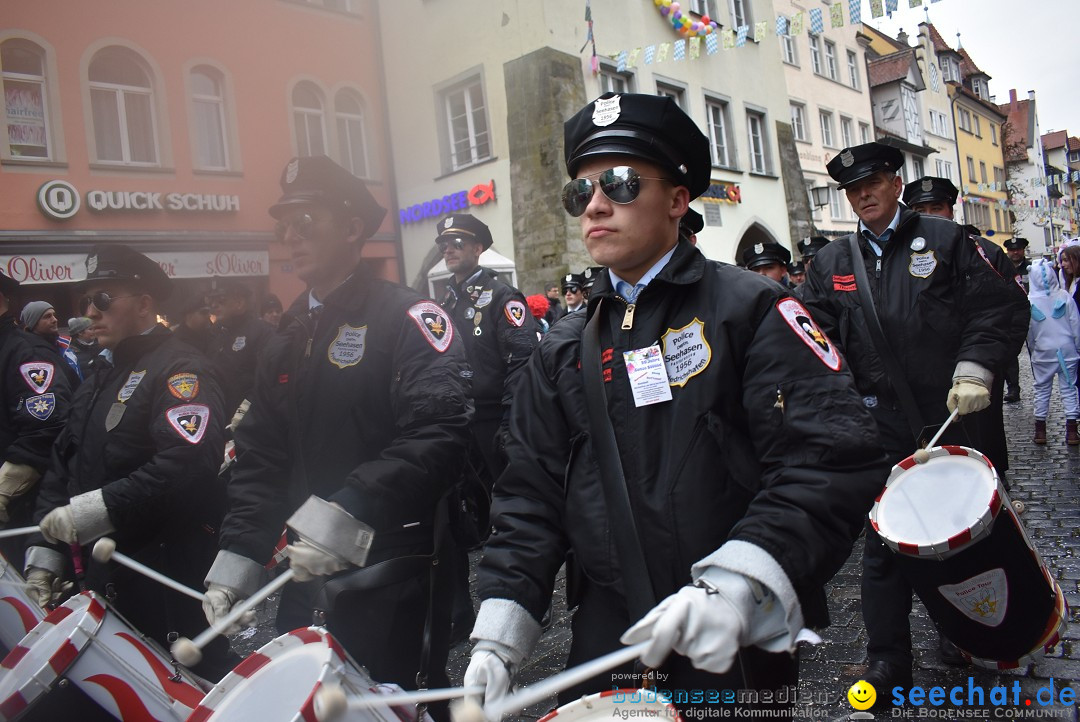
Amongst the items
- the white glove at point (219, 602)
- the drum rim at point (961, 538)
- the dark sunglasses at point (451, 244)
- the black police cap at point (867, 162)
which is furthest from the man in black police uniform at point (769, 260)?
the white glove at point (219, 602)

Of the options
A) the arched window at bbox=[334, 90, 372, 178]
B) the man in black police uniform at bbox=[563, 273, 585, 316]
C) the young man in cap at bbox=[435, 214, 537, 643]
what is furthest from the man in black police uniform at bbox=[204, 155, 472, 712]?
the man in black police uniform at bbox=[563, 273, 585, 316]

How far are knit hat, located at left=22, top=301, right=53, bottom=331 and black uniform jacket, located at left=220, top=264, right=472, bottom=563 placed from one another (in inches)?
81.7

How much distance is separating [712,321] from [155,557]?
2.58 meters

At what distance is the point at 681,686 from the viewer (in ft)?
5.55

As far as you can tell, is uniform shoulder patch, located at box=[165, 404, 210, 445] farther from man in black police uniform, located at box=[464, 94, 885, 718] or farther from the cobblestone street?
man in black police uniform, located at box=[464, 94, 885, 718]

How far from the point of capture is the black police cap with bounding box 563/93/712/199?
186 centimetres

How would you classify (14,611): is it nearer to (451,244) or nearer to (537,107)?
(451,244)

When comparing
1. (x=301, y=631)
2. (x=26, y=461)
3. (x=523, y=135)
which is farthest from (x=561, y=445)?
(x=523, y=135)

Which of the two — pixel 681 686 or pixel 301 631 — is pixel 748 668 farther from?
pixel 301 631

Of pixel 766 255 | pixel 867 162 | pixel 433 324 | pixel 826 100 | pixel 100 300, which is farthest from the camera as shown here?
pixel 826 100

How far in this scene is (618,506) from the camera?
5.70 ft

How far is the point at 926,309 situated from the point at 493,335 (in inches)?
112

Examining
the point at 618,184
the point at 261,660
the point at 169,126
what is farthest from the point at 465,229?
the point at 261,660

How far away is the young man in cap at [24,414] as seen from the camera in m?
3.91
